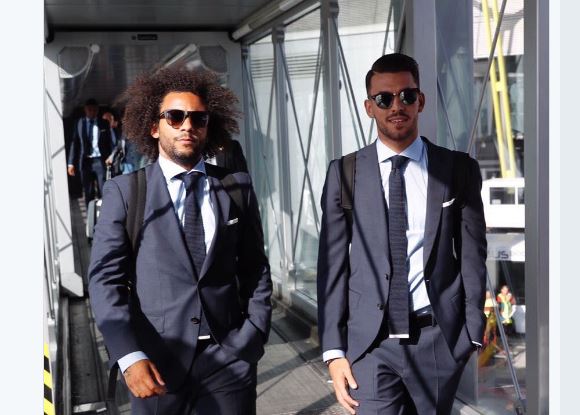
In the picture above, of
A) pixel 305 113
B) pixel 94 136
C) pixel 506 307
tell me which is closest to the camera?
pixel 506 307

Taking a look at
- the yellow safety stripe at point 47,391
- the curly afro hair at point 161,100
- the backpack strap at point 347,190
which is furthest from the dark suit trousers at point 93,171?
the backpack strap at point 347,190

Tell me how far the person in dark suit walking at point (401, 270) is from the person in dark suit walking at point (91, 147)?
10.7 m

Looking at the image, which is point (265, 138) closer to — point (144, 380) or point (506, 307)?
point (506, 307)

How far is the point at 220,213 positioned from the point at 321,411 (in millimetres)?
3272

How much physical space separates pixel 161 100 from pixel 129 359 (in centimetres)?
94

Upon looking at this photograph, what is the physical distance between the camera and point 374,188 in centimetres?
306

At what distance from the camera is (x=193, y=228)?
300cm

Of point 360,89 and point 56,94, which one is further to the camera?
point 56,94

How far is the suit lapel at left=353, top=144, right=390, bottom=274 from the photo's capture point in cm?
299

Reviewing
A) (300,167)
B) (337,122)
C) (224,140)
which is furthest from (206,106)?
(300,167)

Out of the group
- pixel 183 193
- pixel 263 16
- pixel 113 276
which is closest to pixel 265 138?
pixel 263 16

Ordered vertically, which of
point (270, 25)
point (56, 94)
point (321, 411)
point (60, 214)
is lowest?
point (321, 411)
